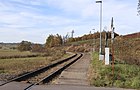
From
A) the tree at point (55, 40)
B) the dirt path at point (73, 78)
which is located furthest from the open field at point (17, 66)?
the tree at point (55, 40)

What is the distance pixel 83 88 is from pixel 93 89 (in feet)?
1.73

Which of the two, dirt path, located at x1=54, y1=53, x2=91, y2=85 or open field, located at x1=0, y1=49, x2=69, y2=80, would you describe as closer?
dirt path, located at x1=54, y1=53, x2=91, y2=85

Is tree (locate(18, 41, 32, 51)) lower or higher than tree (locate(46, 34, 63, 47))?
lower

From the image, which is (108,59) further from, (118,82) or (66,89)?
(66,89)

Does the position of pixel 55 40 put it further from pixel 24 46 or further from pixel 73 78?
A: pixel 73 78

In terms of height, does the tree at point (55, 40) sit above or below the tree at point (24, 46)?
above

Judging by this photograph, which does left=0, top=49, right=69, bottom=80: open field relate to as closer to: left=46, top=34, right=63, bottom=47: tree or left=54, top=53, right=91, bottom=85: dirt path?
left=54, top=53, right=91, bottom=85: dirt path

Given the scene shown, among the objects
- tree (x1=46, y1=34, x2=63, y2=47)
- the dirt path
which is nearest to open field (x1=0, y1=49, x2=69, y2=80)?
the dirt path

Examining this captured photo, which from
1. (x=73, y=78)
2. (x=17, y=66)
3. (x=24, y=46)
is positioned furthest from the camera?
(x=24, y=46)

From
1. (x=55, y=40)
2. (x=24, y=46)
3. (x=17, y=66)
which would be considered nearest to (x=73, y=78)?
(x=17, y=66)

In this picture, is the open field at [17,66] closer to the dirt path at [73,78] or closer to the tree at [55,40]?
the dirt path at [73,78]

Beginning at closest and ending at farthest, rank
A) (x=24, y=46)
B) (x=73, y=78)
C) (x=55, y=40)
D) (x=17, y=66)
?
1. (x=73, y=78)
2. (x=17, y=66)
3. (x=24, y=46)
4. (x=55, y=40)

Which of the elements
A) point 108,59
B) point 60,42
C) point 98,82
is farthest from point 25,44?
point 98,82

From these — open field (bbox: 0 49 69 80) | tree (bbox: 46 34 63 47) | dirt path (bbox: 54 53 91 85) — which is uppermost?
tree (bbox: 46 34 63 47)
